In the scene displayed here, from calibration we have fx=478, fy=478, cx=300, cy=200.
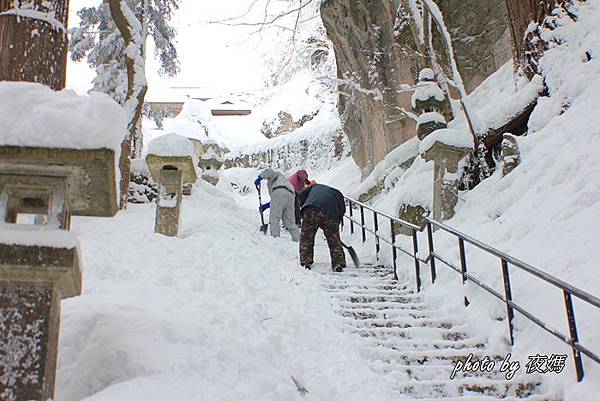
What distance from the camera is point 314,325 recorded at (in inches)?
174

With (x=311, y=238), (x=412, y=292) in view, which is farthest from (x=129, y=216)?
(x=412, y=292)

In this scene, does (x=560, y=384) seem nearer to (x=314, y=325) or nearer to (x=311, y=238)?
(x=314, y=325)

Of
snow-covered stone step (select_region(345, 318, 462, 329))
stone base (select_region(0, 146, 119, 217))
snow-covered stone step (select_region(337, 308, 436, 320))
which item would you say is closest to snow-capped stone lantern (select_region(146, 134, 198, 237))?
snow-covered stone step (select_region(337, 308, 436, 320))

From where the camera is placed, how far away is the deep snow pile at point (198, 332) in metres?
2.75

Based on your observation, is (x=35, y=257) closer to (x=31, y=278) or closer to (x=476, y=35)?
(x=31, y=278)

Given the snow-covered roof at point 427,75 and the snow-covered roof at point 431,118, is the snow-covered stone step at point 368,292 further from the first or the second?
the snow-covered roof at point 427,75

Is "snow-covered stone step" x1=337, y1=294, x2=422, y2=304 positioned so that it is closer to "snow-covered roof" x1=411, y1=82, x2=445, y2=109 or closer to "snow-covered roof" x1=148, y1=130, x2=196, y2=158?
"snow-covered roof" x1=148, y1=130, x2=196, y2=158

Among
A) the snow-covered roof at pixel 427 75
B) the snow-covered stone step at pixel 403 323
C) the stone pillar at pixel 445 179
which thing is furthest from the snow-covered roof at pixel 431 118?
the snow-covered stone step at pixel 403 323

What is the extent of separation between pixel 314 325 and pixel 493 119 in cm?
494

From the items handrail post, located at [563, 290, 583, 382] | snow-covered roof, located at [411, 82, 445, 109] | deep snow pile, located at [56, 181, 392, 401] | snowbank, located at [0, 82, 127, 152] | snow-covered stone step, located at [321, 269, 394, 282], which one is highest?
snow-covered roof, located at [411, 82, 445, 109]

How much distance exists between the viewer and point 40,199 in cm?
242

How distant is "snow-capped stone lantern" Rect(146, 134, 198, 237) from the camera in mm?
7312

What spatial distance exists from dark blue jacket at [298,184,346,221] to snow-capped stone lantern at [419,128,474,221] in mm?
1533

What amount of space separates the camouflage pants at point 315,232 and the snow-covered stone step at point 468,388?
11.0 feet
